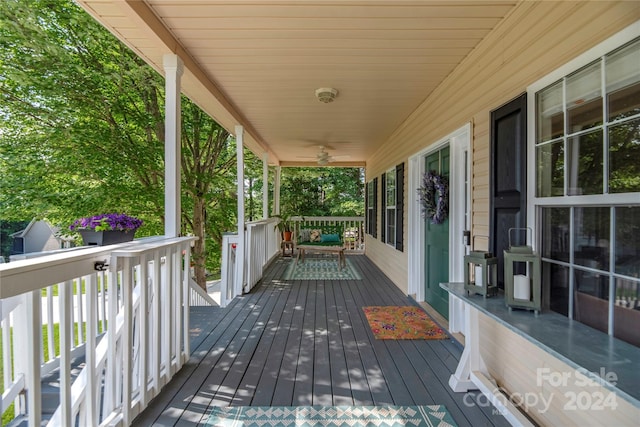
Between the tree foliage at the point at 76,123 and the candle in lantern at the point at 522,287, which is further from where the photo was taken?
the tree foliage at the point at 76,123

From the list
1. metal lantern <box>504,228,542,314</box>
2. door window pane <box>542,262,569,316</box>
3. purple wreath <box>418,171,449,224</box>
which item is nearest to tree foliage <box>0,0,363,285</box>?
purple wreath <box>418,171,449,224</box>

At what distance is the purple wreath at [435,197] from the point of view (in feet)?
10.2

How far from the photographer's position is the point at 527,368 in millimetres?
1746

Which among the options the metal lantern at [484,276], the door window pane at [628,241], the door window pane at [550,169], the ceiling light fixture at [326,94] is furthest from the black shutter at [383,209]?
the door window pane at [628,241]

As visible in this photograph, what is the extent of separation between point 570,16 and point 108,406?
3.14 m

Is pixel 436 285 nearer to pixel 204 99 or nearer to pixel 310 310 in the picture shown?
pixel 310 310

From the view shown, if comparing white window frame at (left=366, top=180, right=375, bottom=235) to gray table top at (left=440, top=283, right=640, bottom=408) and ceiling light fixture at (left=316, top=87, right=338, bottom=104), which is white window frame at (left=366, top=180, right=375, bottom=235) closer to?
ceiling light fixture at (left=316, top=87, right=338, bottom=104)

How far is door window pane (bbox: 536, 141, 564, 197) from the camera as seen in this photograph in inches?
61.9

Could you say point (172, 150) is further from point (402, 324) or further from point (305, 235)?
point (305, 235)

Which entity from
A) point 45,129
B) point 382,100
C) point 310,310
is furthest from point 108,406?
point 45,129

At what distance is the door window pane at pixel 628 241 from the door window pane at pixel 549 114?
0.55m

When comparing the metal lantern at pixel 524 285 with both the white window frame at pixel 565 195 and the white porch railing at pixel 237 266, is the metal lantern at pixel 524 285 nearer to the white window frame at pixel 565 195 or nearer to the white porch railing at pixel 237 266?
the white window frame at pixel 565 195

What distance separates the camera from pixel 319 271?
5.75m

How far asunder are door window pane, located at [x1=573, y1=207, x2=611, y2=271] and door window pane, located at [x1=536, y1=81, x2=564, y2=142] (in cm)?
45
